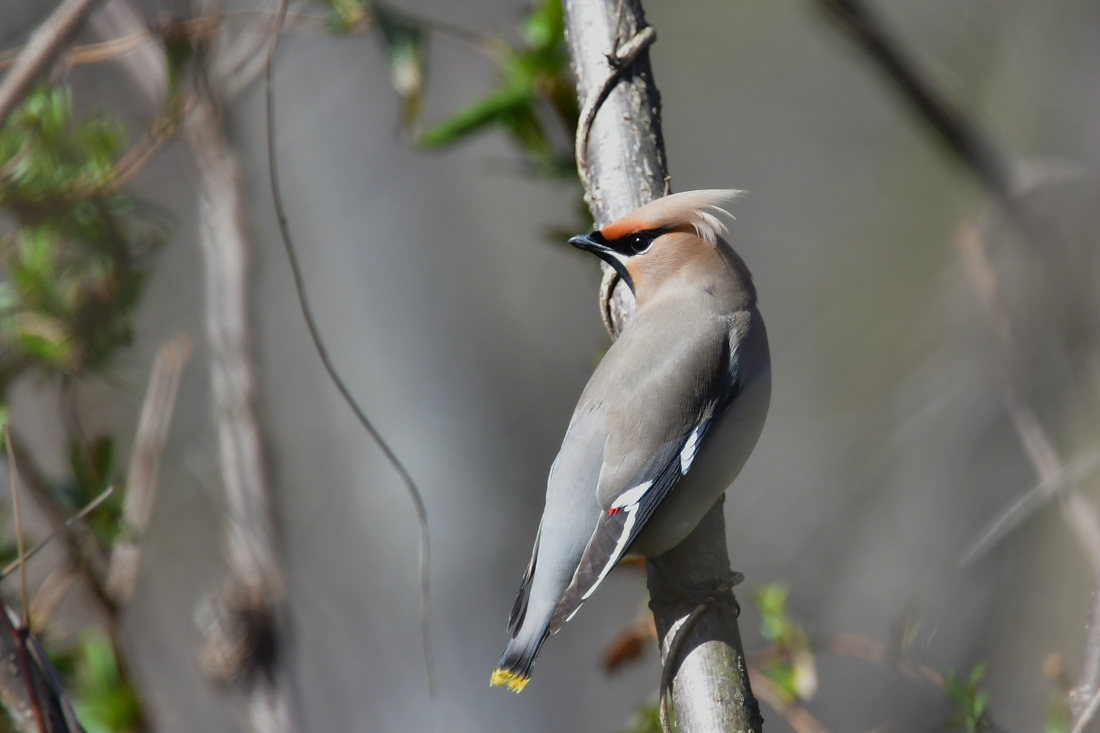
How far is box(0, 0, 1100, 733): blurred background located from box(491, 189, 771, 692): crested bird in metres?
0.38

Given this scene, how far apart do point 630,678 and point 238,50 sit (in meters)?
3.41

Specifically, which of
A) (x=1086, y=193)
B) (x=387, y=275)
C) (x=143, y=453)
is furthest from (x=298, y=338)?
(x=1086, y=193)

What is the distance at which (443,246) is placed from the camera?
4.94 m

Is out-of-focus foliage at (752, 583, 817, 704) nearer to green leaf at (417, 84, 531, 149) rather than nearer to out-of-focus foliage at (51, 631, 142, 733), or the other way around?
green leaf at (417, 84, 531, 149)

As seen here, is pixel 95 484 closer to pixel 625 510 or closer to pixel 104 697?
pixel 104 697

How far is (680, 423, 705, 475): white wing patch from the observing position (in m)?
1.92

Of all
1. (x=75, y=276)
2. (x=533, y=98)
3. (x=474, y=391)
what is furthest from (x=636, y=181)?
(x=474, y=391)

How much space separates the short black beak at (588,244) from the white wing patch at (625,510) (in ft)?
1.57

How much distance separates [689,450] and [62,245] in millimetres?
1517

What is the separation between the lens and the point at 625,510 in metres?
1.89

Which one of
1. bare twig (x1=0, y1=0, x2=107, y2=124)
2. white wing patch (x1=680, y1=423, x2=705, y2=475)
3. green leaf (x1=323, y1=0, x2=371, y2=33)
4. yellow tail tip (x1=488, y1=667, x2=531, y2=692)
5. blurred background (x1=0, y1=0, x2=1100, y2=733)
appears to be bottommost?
blurred background (x1=0, y1=0, x2=1100, y2=733)

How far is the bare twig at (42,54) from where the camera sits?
5.89 ft

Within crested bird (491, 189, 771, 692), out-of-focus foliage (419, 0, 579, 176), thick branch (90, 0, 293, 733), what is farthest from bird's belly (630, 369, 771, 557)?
thick branch (90, 0, 293, 733)

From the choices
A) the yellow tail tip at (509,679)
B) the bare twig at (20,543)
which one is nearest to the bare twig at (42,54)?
the bare twig at (20,543)
